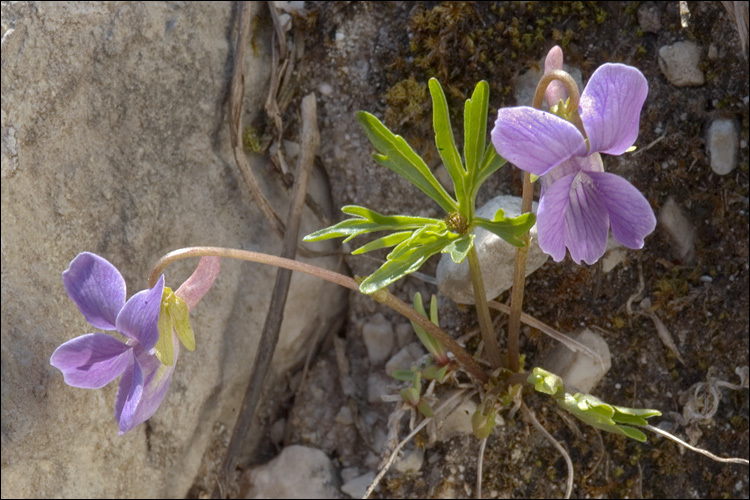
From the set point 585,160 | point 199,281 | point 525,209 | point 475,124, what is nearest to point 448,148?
point 475,124

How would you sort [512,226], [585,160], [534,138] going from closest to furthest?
1. [534,138]
2. [585,160]
3. [512,226]

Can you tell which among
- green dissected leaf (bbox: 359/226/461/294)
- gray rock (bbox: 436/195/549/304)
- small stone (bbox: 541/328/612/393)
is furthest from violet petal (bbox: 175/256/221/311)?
small stone (bbox: 541/328/612/393)

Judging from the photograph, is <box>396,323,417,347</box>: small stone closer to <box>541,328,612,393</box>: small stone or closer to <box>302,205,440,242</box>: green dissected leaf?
<box>541,328,612,393</box>: small stone

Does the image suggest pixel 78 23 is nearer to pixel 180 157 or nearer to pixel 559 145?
pixel 180 157

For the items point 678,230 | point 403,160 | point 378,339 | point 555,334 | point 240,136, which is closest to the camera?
point 403,160

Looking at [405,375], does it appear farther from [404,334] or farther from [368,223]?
[368,223]
